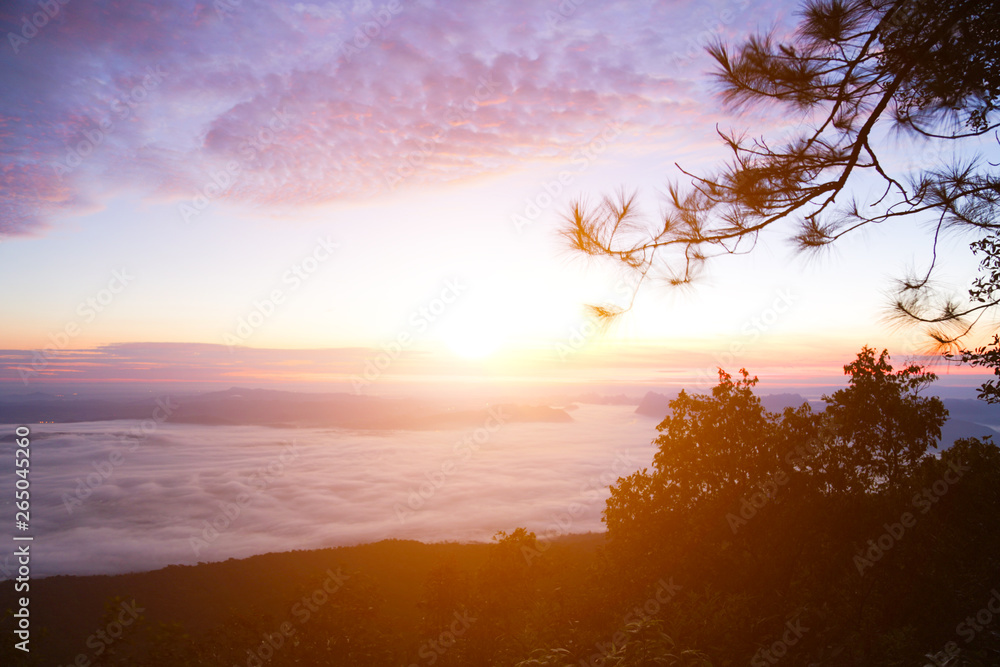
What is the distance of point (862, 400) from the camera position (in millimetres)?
8203

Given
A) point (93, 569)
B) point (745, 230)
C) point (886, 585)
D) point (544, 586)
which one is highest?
point (745, 230)

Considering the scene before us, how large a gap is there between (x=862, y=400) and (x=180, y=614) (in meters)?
53.6

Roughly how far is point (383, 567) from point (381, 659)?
164 ft

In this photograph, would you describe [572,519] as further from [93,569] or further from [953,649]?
[953,649]

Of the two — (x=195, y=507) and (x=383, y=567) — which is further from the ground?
(x=383, y=567)

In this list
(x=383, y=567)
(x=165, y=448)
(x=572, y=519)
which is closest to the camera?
(x=383, y=567)

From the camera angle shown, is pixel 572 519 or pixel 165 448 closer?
pixel 572 519

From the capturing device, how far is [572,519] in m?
93.6

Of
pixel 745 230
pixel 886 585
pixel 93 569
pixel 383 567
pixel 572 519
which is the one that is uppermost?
pixel 745 230

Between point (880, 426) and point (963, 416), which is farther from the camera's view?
point (963, 416)

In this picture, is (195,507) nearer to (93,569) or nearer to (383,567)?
(93,569)

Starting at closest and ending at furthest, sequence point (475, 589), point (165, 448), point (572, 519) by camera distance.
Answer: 1. point (475, 589)
2. point (572, 519)
3. point (165, 448)

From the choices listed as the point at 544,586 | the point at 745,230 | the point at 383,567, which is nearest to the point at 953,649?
the point at 745,230

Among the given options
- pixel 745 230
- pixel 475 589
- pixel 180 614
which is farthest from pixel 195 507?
pixel 745 230
